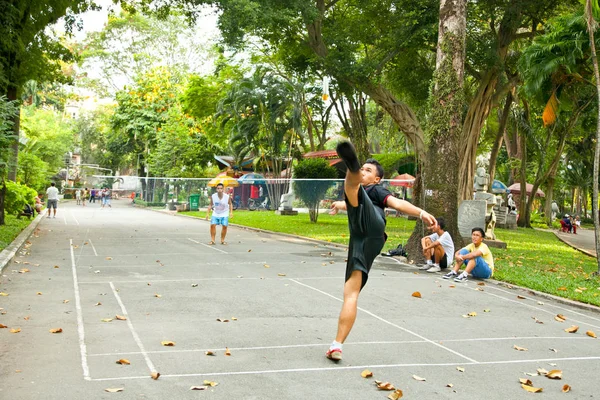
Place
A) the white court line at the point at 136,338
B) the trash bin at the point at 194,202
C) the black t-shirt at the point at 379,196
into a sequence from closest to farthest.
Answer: the white court line at the point at 136,338, the black t-shirt at the point at 379,196, the trash bin at the point at 194,202

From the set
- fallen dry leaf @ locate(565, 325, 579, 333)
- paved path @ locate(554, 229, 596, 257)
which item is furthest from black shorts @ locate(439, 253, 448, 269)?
paved path @ locate(554, 229, 596, 257)

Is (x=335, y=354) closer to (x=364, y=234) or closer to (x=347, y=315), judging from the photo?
(x=347, y=315)

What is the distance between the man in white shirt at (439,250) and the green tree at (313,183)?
16.2m

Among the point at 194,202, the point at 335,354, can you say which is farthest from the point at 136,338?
the point at 194,202

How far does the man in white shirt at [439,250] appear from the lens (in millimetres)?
14367

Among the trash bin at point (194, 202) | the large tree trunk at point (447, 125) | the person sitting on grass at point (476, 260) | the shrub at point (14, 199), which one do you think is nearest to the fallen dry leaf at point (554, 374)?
the person sitting on grass at point (476, 260)

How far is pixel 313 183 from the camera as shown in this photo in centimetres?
3158

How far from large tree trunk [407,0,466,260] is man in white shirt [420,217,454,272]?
1.59 meters

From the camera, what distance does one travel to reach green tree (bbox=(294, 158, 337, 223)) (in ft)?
103

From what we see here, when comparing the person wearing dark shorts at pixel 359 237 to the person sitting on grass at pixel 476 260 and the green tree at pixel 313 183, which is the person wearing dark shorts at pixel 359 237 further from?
the green tree at pixel 313 183

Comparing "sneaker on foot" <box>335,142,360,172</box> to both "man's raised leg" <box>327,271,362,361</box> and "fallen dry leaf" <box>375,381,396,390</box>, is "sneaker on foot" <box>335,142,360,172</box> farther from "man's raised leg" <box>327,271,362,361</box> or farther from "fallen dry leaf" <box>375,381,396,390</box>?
"fallen dry leaf" <box>375,381,396,390</box>

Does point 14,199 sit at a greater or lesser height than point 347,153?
lesser

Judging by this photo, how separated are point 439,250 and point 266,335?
7.70 m

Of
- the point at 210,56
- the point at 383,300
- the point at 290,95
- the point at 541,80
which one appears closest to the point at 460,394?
the point at 383,300
